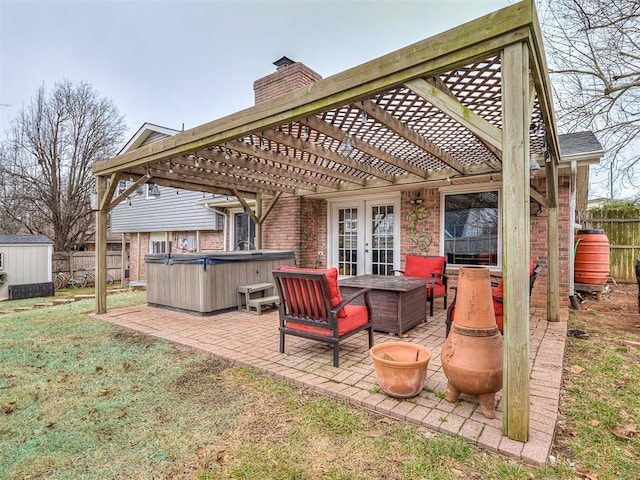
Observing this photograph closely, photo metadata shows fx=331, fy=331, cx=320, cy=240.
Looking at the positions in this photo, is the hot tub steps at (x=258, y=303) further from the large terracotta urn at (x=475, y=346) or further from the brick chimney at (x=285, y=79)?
the brick chimney at (x=285, y=79)

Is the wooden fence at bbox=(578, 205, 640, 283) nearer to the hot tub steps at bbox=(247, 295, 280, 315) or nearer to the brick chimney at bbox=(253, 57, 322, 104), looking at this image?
the brick chimney at bbox=(253, 57, 322, 104)

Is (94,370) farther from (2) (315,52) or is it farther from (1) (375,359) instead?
(2) (315,52)

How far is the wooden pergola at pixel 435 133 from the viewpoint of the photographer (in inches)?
76.4

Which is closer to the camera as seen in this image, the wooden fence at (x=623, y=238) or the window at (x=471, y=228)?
the window at (x=471, y=228)

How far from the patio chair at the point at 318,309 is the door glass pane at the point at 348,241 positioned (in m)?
4.36

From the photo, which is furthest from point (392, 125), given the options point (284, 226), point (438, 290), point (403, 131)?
point (284, 226)

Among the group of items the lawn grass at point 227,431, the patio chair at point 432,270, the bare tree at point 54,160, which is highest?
the bare tree at point 54,160

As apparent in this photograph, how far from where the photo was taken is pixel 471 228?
246 inches

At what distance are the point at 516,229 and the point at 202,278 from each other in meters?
4.61

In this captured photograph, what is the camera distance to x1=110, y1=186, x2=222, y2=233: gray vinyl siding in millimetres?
10809

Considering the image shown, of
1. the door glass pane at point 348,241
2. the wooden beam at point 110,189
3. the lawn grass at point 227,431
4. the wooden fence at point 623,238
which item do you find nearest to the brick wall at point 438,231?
the door glass pane at point 348,241

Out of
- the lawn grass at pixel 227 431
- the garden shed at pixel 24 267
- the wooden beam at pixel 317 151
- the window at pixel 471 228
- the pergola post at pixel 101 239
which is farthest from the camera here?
the garden shed at pixel 24 267

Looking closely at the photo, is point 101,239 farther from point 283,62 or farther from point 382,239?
point 283,62

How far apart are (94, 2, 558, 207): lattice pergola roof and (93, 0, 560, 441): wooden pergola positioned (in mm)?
10
